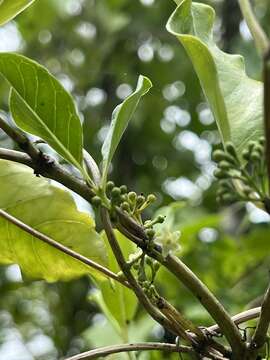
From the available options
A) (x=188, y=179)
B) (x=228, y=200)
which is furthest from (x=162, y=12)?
(x=228, y=200)

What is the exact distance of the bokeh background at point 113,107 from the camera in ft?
7.07

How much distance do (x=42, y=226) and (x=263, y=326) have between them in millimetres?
235

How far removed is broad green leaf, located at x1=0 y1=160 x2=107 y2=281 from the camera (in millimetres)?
679

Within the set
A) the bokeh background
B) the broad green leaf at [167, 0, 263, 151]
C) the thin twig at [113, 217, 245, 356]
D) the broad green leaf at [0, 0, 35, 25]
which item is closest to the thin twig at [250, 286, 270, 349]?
the thin twig at [113, 217, 245, 356]

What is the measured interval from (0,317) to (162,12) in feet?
3.39

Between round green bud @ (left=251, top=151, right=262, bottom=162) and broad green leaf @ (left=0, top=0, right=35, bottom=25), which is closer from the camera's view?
round green bud @ (left=251, top=151, right=262, bottom=162)

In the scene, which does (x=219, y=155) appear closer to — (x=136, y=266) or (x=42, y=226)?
(x=136, y=266)

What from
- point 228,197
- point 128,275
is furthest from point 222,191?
Result: point 128,275

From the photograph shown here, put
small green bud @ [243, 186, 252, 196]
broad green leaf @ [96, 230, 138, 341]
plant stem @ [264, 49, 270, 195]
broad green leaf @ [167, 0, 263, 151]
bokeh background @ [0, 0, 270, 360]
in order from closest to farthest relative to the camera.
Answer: plant stem @ [264, 49, 270, 195] → small green bud @ [243, 186, 252, 196] → broad green leaf @ [167, 0, 263, 151] → broad green leaf @ [96, 230, 138, 341] → bokeh background @ [0, 0, 270, 360]

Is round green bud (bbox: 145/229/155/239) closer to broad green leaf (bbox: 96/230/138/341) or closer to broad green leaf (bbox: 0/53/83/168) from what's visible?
broad green leaf (bbox: 0/53/83/168)

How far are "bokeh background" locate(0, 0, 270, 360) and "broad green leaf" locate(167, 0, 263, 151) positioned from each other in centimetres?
136

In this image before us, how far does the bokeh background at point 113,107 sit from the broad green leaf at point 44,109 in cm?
136

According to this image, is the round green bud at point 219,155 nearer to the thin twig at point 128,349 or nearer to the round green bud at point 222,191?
the round green bud at point 222,191

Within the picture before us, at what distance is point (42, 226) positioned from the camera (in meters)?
0.70
